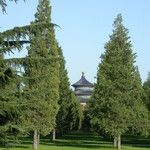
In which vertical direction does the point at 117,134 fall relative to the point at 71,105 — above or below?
below

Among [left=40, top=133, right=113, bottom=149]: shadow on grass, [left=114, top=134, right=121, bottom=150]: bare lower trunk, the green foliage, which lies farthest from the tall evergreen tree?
[left=114, top=134, right=121, bottom=150]: bare lower trunk

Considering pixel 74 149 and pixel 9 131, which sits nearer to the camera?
pixel 9 131

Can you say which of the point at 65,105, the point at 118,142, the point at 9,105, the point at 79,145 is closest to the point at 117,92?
the point at 118,142

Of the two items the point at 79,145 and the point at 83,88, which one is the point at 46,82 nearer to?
the point at 79,145

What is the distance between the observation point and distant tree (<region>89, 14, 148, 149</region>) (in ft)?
155

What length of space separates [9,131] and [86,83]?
333ft

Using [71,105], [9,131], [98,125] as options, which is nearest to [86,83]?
[71,105]

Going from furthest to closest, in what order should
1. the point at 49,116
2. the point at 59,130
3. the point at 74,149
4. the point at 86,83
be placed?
1. the point at 86,83
2. the point at 59,130
3. the point at 49,116
4. the point at 74,149

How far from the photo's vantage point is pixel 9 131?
42.3 ft

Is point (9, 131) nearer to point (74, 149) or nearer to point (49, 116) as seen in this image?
point (74, 149)

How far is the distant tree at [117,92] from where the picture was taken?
4709cm

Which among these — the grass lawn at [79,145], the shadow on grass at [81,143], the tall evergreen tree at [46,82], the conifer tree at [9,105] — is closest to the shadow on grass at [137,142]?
the grass lawn at [79,145]

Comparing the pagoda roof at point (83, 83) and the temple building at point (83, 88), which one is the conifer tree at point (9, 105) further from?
the pagoda roof at point (83, 83)

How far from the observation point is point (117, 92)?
47312mm
